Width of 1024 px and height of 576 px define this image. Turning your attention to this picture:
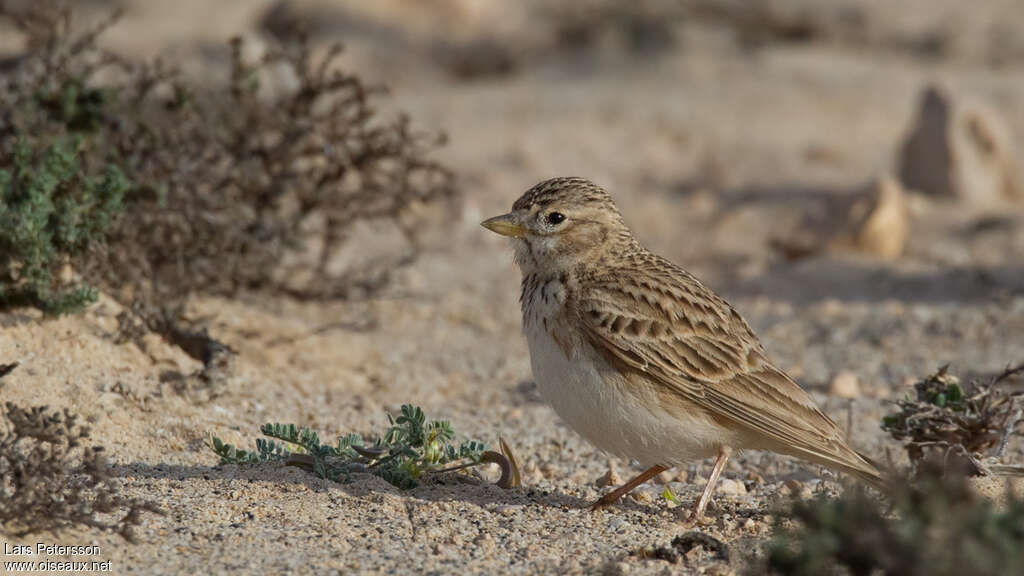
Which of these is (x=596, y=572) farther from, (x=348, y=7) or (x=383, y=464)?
(x=348, y=7)

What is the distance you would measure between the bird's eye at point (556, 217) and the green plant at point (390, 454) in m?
0.98

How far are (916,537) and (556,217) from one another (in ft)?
8.25

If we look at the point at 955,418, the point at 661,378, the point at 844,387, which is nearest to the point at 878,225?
the point at 844,387

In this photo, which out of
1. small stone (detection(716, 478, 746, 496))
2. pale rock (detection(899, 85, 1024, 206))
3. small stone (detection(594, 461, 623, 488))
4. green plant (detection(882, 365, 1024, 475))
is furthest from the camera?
pale rock (detection(899, 85, 1024, 206))

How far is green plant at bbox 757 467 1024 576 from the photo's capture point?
283cm

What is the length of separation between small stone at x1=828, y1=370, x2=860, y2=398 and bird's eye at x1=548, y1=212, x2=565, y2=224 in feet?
7.59

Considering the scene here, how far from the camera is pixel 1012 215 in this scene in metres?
9.78

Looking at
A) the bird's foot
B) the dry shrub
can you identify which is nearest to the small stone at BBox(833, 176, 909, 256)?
the dry shrub

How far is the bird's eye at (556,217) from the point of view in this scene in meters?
5.14

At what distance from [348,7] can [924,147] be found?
265 inches

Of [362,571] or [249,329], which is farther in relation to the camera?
[249,329]

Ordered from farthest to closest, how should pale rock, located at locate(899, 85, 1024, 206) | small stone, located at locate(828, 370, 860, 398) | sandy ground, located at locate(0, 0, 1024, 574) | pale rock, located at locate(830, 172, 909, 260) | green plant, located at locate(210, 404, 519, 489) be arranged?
pale rock, located at locate(899, 85, 1024, 206) < pale rock, located at locate(830, 172, 909, 260) < small stone, located at locate(828, 370, 860, 398) < green plant, located at locate(210, 404, 519, 489) < sandy ground, located at locate(0, 0, 1024, 574)

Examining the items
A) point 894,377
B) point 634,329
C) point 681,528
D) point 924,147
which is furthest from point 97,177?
point 924,147

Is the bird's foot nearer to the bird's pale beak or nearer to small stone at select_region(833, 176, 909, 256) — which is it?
the bird's pale beak
